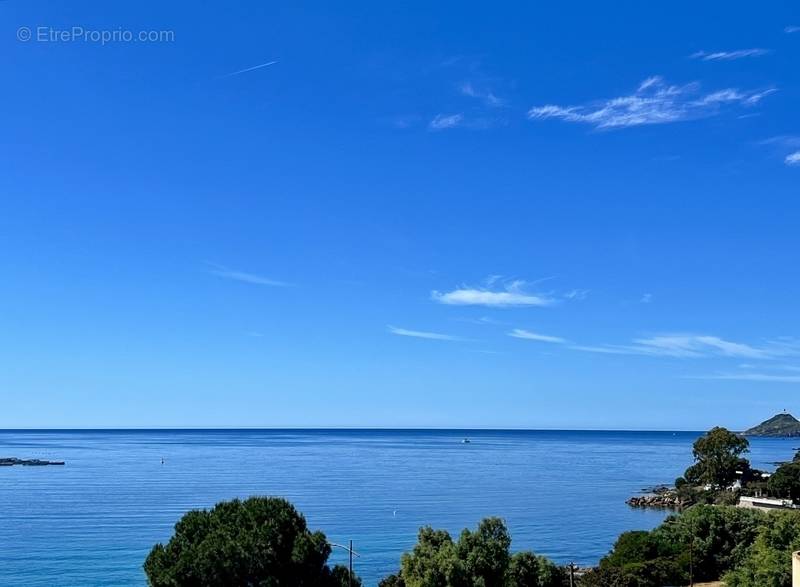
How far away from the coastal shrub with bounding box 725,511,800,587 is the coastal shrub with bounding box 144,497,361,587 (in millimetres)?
21254

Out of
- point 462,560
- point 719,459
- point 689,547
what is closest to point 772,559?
point 689,547

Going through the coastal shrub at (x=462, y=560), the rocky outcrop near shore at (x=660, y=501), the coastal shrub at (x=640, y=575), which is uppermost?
the coastal shrub at (x=462, y=560)

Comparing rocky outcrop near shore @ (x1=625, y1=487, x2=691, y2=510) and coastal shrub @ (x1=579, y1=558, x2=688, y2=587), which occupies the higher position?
coastal shrub @ (x1=579, y1=558, x2=688, y2=587)

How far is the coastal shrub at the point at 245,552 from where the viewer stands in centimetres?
3194

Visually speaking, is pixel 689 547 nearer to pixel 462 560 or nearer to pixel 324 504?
pixel 462 560

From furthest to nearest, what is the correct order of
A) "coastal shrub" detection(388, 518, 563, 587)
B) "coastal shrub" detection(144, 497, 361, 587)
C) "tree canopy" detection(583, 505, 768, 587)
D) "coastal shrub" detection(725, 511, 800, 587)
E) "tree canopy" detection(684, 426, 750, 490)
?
"tree canopy" detection(684, 426, 750, 490) < "tree canopy" detection(583, 505, 768, 587) < "coastal shrub" detection(725, 511, 800, 587) < "coastal shrub" detection(388, 518, 563, 587) < "coastal shrub" detection(144, 497, 361, 587)

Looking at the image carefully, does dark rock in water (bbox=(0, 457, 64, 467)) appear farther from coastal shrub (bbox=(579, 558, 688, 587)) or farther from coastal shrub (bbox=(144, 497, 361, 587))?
coastal shrub (bbox=(144, 497, 361, 587))

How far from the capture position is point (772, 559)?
1624 inches

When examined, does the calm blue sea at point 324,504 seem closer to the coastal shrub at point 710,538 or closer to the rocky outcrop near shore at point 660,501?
the rocky outcrop near shore at point 660,501

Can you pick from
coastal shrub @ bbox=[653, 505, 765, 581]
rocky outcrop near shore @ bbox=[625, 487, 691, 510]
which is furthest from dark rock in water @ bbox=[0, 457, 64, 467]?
coastal shrub @ bbox=[653, 505, 765, 581]

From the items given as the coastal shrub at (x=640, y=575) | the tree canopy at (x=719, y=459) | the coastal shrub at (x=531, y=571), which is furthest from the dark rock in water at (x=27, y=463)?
the coastal shrub at (x=531, y=571)

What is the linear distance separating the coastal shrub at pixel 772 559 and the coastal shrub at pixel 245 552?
21.3m

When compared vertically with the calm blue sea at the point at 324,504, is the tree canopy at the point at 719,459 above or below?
above

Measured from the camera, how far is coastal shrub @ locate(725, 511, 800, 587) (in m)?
40.1
